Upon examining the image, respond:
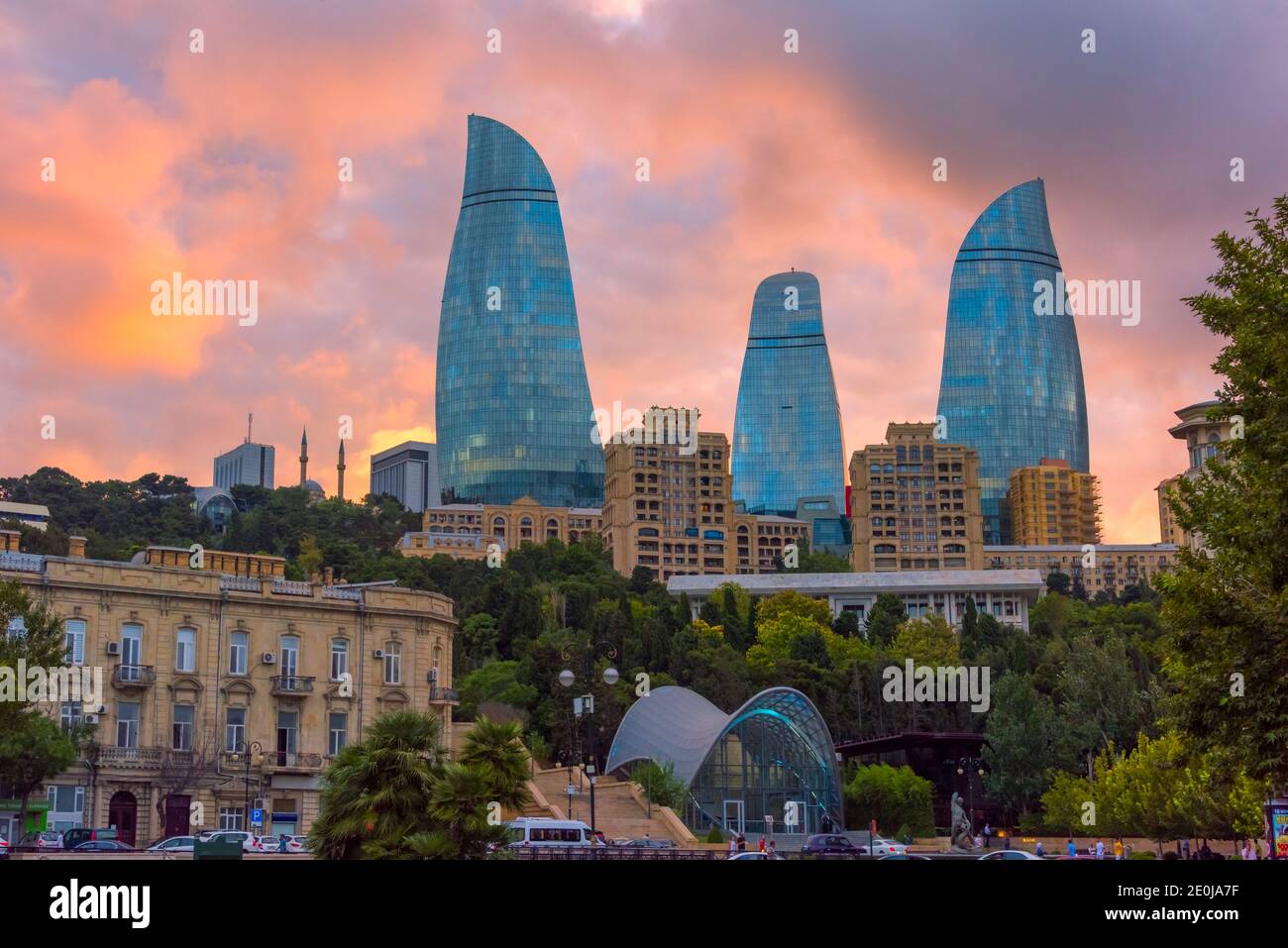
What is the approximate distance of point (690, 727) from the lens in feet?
292

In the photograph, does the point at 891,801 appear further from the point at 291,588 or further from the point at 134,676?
the point at 134,676

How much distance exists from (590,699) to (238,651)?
1139 inches

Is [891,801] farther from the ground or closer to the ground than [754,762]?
closer to the ground

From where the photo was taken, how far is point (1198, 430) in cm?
13825

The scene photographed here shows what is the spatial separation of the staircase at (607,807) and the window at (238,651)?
15.1 meters

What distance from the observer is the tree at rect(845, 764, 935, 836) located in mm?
87125

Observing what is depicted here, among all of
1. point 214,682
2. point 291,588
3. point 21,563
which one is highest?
point 21,563

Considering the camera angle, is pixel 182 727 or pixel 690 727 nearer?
pixel 182 727

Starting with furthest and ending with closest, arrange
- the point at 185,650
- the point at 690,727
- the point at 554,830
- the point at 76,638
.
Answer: the point at 690,727 → the point at 185,650 → the point at 76,638 → the point at 554,830

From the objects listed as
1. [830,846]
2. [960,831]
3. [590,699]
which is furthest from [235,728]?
[960,831]

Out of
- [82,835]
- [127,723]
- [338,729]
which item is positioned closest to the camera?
[82,835]
